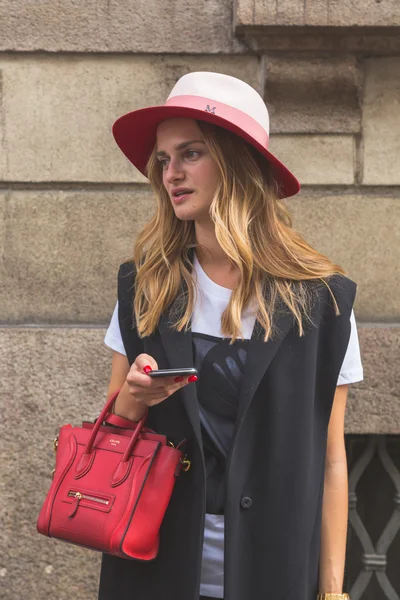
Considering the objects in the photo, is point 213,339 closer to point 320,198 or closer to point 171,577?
point 171,577

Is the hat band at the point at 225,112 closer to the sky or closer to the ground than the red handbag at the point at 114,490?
closer to the sky

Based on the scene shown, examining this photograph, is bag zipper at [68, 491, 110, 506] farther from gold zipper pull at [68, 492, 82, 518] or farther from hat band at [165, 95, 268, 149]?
hat band at [165, 95, 268, 149]

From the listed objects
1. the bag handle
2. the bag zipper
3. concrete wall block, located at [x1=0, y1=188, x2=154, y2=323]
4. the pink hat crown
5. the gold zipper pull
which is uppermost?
the pink hat crown

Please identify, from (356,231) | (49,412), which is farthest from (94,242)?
(356,231)

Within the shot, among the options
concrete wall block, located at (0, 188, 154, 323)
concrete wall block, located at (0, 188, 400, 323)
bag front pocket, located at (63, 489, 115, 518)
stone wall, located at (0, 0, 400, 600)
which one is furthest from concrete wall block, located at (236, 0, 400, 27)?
bag front pocket, located at (63, 489, 115, 518)

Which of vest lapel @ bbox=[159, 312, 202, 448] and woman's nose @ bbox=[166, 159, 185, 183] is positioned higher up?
woman's nose @ bbox=[166, 159, 185, 183]

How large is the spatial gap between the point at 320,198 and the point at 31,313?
1508 mm

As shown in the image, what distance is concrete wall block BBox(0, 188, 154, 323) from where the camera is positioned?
12.0 ft

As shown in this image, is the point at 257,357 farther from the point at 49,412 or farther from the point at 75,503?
the point at 49,412

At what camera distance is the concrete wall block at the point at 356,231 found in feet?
12.1

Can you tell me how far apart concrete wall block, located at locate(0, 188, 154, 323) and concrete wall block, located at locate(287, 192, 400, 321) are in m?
0.80

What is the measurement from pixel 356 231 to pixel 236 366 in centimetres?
169

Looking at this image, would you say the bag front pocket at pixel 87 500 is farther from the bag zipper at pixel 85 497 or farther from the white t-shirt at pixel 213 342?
the white t-shirt at pixel 213 342

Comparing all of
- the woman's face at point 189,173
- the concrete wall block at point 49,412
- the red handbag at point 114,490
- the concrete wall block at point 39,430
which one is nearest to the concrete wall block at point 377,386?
the concrete wall block at point 49,412
